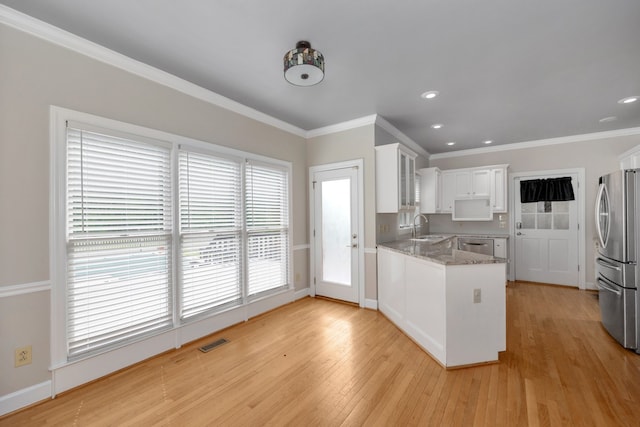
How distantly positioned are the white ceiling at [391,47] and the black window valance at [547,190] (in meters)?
1.59

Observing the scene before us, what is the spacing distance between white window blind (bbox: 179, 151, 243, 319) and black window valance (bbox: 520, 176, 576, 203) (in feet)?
17.4

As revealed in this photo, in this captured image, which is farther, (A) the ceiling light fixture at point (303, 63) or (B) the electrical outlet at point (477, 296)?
(B) the electrical outlet at point (477, 296)

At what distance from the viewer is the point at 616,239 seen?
9.55 ft

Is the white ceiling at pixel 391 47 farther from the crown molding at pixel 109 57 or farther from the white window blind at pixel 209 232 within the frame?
the white window blind at pixel 209 232

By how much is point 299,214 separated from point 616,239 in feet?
12.3

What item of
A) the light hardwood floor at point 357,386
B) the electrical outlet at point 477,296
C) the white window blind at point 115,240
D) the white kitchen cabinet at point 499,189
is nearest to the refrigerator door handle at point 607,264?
the light hardwood floor at point 357,386

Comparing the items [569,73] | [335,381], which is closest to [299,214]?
[335,381]

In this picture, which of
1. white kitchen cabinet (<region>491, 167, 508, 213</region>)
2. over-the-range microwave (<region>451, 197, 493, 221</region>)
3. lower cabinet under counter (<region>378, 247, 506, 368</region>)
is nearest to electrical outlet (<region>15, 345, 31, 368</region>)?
lower cabinet under counter (<region>378, 247, 506, 368</region>)

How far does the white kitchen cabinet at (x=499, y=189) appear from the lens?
5371 millimetres

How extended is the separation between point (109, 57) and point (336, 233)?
3276 mm

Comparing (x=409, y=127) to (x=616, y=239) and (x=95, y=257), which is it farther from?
(x=95, y=257)

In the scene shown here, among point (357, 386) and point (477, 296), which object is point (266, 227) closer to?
point (357, 386)

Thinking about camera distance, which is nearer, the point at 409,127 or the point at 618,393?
the point at 618,393

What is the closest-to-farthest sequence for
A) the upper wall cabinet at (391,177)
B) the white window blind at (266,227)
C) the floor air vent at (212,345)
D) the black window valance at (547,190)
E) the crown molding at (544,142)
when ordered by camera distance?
the floor air vent at (212,345) → the white window blind at (266,227) → the upper wall cabinet at (391,177) → the crown molding at (544,142) → the black window valance at (547,190)
